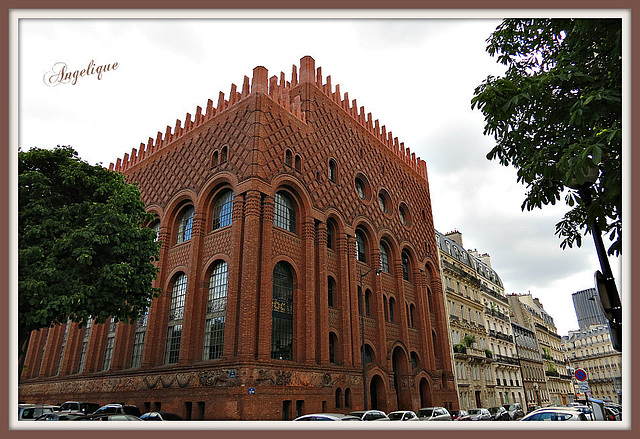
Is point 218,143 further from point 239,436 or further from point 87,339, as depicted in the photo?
point 239,436

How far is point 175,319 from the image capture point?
88.8ft

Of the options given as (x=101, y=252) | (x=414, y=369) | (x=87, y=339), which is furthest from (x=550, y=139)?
(x=87, y=339)

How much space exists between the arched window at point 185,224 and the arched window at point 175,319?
3.02 metres

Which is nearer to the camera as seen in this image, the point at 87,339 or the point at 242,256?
the point at 242,256

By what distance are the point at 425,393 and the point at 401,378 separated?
10.5ft

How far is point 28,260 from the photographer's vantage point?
14828 mm

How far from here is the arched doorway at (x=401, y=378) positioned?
103 feet

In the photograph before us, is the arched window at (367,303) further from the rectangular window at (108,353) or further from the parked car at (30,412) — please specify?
the parked car at (30,412)

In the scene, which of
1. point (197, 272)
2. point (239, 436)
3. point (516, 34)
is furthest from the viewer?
point (197, 272)

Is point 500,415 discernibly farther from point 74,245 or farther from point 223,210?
point 74,245

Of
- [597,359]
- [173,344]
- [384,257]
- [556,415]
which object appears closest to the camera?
[556,415]

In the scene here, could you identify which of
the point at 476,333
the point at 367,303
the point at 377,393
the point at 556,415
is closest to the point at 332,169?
the point at 367,303

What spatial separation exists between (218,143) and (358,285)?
46.6ft

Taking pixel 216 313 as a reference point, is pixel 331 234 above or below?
above
